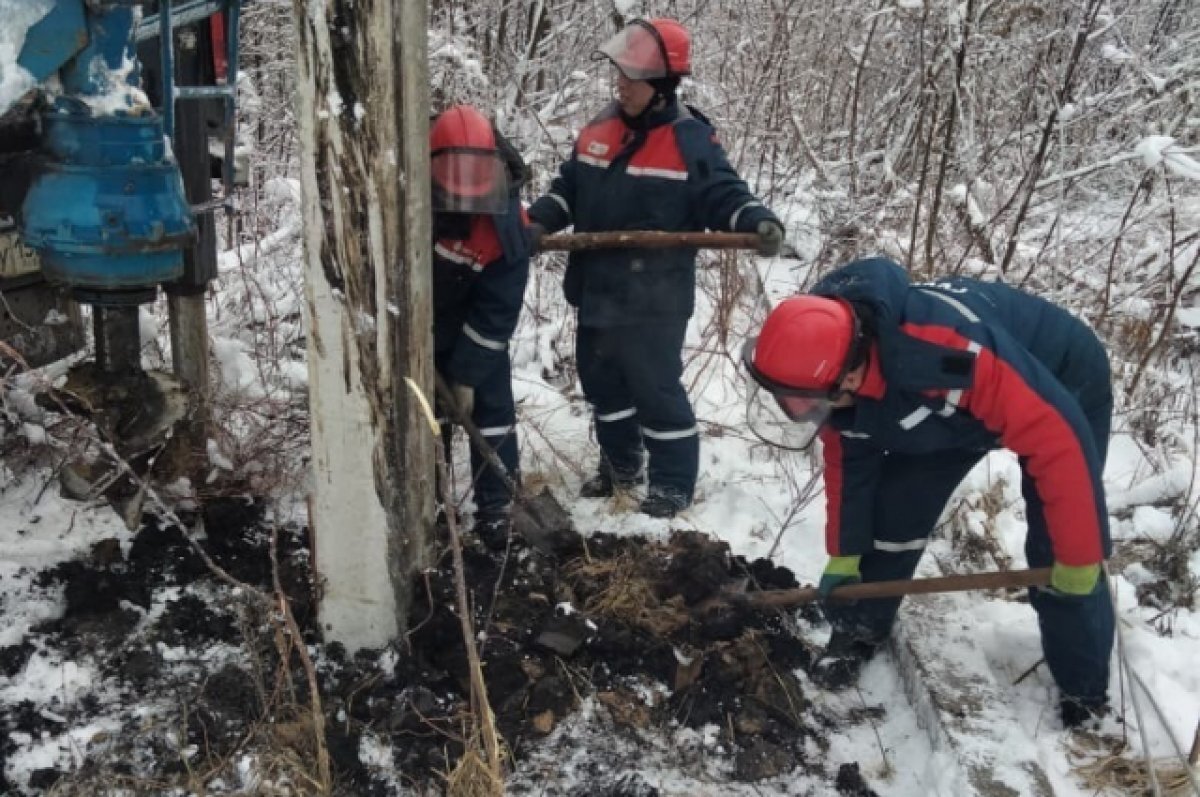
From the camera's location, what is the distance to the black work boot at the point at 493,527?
3658 mm

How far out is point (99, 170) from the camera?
253cm

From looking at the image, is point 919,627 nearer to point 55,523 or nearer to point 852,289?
point 852,289

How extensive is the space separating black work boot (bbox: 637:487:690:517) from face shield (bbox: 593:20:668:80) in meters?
1.67

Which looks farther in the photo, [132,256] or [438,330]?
[438,330]

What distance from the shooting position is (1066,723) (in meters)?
2.95

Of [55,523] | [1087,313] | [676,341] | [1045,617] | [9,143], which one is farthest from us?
[1087,313]

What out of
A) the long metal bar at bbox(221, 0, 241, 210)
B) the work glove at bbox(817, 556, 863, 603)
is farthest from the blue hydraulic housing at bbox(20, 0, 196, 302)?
→ the work glove at bbox(817, 556, 863, 603)

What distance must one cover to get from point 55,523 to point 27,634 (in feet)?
2.12

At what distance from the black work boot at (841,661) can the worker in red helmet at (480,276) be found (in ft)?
4.09

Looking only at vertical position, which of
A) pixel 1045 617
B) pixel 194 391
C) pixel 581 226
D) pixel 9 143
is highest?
pixel 9 143

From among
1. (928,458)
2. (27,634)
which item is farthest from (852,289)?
(27,634)

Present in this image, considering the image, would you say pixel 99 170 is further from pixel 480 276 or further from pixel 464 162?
pixel 480 276

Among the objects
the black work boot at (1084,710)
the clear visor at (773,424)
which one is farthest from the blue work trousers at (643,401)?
the black work boot at (1084,710)

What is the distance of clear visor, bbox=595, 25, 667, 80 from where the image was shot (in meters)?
3.71
